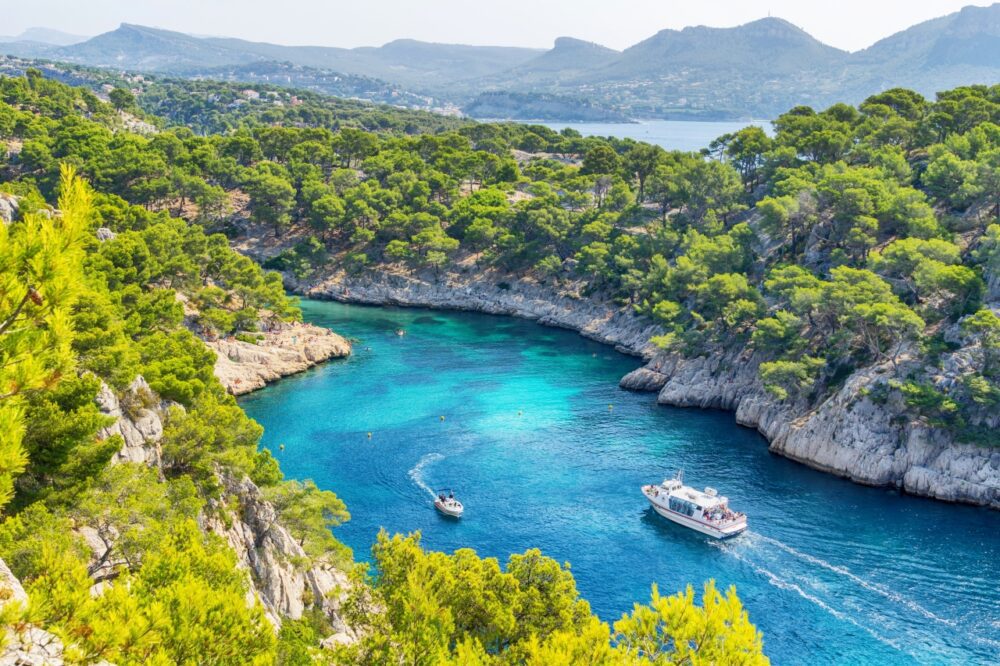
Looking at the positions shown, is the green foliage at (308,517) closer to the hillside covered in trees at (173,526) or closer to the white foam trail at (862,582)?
the hillside covered in trees at (173,526)

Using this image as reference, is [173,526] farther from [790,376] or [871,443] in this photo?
[790,376]

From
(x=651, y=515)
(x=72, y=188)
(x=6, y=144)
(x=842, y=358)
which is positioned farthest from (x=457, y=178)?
(x=72, y=188)

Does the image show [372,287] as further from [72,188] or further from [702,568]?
[72,188]

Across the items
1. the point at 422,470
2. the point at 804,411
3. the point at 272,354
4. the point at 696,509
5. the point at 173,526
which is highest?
the point at 173,526

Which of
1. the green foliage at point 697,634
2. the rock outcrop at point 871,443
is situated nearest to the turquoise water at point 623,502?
the rock outcrop at point 871,443

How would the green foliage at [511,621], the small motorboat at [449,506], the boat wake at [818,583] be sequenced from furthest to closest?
the small motorboat at [449,506]
the boat wake at [818,583]
the green foliage at [511,621]

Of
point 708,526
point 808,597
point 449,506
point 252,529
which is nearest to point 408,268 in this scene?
point 449,506
